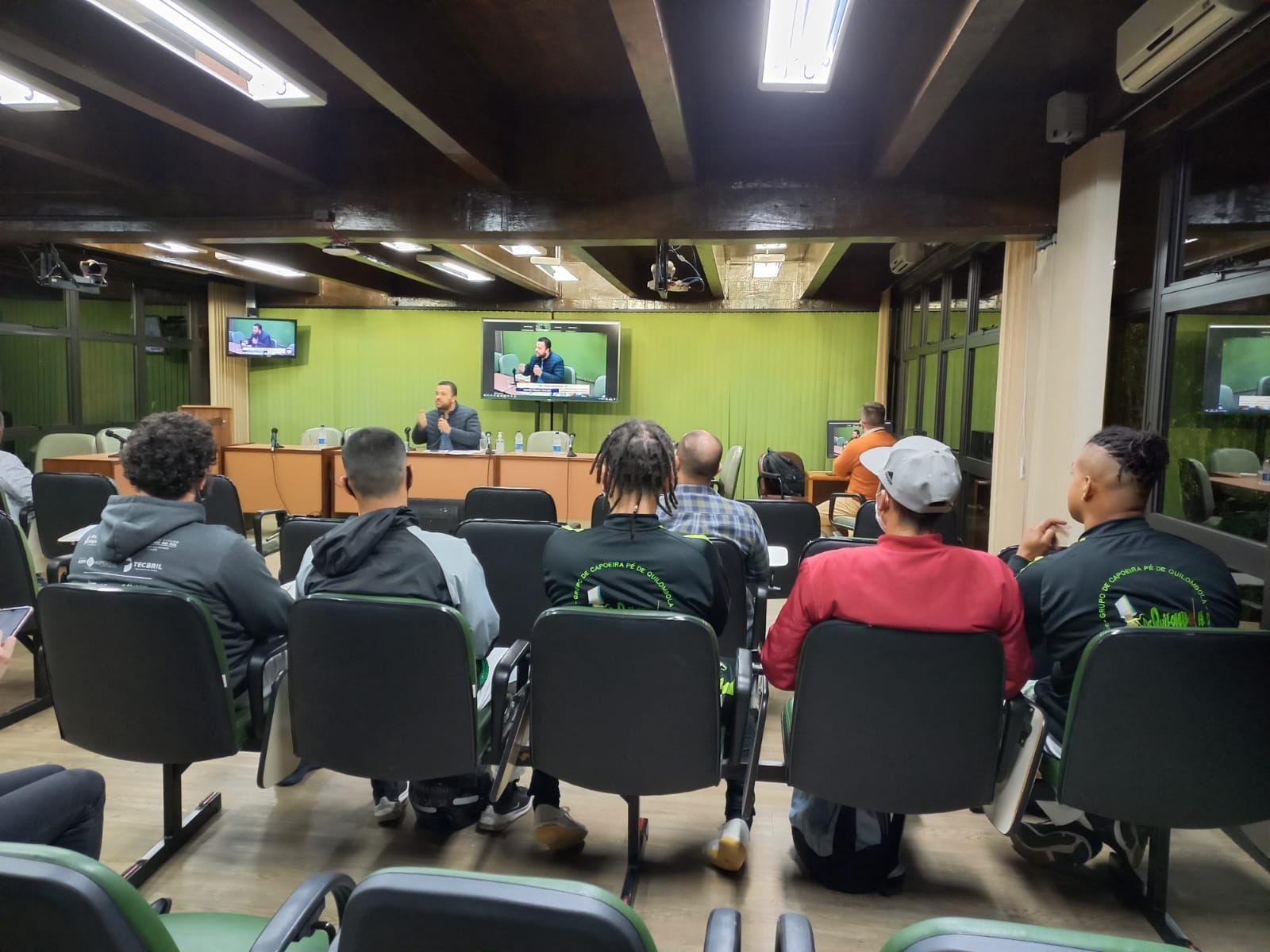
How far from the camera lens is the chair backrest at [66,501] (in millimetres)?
3748

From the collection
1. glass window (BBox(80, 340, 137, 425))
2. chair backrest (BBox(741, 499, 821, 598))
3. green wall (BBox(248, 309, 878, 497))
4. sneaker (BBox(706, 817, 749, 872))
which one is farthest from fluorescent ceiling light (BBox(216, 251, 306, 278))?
sneaker (BBox(706, 817, 749, 872))

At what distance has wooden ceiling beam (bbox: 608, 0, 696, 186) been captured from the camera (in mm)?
2279

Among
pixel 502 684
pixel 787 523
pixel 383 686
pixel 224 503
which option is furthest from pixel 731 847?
pixel 224 503

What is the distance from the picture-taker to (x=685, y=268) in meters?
7.43

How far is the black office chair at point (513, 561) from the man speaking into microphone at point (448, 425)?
4093 mm

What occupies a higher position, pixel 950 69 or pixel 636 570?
pixel 950 69

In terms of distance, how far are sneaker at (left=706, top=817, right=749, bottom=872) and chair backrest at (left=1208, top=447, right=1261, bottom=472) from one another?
2.05 m

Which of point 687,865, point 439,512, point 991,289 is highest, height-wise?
point 991,289

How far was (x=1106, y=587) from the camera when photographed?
1.81m

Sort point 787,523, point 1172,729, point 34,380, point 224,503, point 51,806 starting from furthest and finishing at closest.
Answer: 1. point 34,380
2. point 224,503
3. point 787,523
4. point 1172,729
5. point 51,806

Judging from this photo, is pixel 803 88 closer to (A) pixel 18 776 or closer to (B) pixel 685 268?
(A) pixel 18 776

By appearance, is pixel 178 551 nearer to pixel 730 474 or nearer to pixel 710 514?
pixel 710 514

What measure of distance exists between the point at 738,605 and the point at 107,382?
8009mm

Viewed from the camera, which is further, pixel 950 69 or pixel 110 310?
pixel 110 310
